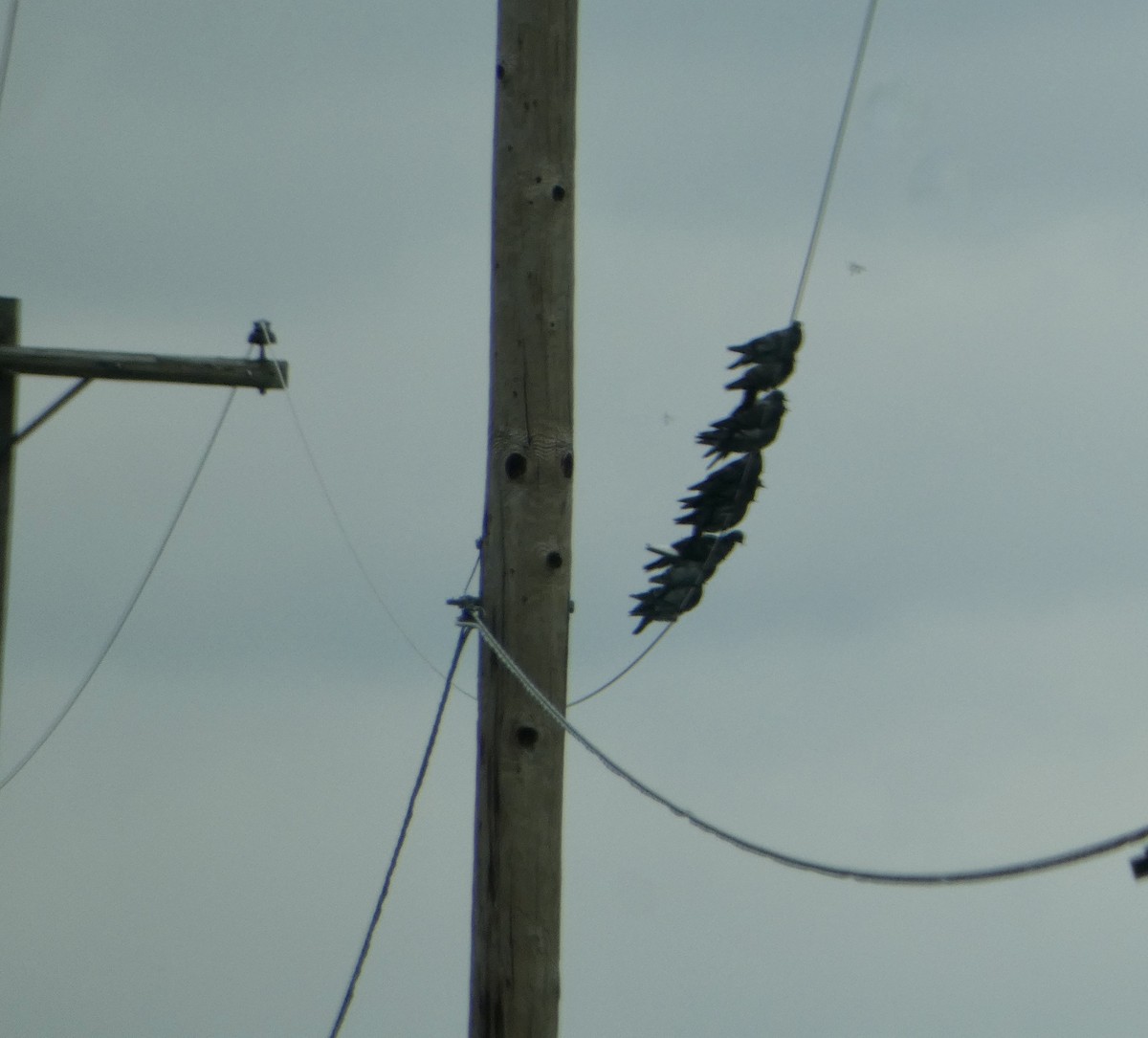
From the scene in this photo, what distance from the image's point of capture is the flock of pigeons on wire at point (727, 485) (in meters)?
8.11

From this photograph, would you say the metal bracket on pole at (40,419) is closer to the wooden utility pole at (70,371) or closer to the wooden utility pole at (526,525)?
the wooden utility pole at (70,371)

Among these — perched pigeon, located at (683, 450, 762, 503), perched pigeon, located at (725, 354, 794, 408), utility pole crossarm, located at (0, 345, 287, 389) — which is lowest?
perched pigeon, located at (683, 450, 762, 503)

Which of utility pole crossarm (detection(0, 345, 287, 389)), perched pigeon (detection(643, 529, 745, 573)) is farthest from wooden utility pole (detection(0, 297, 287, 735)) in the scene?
perched pigeon (detection(643, 529, 745, 573))

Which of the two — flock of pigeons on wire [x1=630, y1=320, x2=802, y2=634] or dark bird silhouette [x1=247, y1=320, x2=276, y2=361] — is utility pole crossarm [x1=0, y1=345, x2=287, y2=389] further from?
flock of pigeons on wire [x1=630, y1=320, x2=802, y2=634]

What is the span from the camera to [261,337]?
9406 millimetres

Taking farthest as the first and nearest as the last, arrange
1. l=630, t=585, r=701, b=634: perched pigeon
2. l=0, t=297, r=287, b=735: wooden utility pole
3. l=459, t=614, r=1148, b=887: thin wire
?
l=0, t=297, r=287, b=735: wooden utility pole
l=630, t=585, r=701, b=634: perched pigeon
l=459, t=614, r=1148, b=887: thin wire

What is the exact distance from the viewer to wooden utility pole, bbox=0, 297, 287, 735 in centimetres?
Result: 909

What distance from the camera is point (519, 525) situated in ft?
23.6

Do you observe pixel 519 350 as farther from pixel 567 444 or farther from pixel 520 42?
pixel 520 42

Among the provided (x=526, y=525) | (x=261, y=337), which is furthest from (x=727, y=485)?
(x=261, y=337)

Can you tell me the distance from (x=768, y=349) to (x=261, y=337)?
265cm

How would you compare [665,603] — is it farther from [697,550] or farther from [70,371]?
[70,371]

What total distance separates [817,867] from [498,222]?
2.81m

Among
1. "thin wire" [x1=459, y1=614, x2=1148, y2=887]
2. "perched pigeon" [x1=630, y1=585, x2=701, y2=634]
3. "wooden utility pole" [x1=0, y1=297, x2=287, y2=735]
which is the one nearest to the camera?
"thin wire" [x1=459, y1=614, x2=1148, y2=887]
